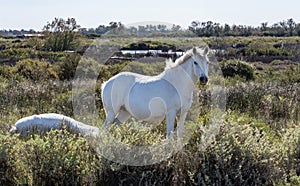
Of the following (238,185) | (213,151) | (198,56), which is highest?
(198,56)

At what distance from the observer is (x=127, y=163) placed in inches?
217

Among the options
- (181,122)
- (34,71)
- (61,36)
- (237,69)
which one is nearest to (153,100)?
(181,122)

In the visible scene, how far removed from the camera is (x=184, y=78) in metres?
7.37

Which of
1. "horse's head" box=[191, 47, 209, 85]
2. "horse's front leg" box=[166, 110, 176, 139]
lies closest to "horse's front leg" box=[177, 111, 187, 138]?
"horse's front leg" box=[166, 110, 176, 139]

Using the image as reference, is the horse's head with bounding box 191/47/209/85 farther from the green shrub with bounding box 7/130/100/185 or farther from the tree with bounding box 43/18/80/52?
the tree with bounding box 43/18/80/52

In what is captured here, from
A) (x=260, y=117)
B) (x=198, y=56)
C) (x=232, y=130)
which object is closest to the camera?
(x=232, y=130)

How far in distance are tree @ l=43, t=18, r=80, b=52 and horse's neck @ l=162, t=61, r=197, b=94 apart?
24.8 meters

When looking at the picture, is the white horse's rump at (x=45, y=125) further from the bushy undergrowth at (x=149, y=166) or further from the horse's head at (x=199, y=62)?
the horse's head at (x=199, y=62)

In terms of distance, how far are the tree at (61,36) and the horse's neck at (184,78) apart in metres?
24.8

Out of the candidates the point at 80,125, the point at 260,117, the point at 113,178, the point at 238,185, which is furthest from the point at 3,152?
the point at 260,117

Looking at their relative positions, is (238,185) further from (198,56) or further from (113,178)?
(198,56)

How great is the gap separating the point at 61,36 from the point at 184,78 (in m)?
26.8

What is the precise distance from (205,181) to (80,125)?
117 inches

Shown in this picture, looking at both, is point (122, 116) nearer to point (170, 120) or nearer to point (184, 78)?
point (170, 120)
